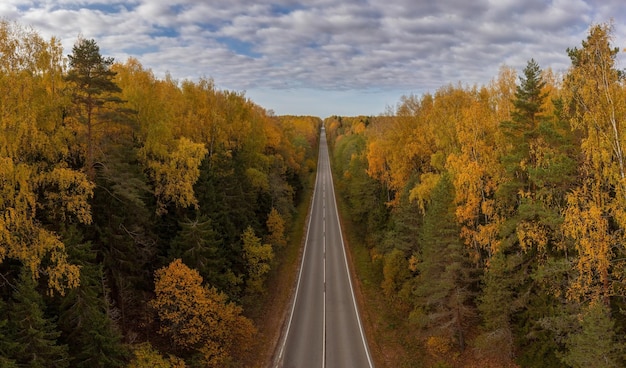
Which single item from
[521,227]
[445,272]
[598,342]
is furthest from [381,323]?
[598,342]

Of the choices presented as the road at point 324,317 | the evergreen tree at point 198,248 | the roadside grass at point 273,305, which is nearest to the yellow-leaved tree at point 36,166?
the evergreen tree at point 198,248

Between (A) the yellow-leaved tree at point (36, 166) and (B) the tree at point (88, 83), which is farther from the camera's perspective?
(B) the tree at point (88, 83)

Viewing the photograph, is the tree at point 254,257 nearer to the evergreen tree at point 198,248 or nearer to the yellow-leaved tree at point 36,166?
the evergreen tree at point 198,248

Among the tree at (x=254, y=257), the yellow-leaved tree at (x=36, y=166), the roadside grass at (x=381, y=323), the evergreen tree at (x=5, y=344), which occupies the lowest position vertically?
the roadside grass at (x=381, y=323)

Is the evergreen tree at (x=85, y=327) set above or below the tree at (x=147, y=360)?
above

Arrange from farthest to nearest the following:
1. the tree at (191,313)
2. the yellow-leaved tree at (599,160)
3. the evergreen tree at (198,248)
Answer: the evergreen tree at (198,248) < the tree at (191,313) < the yellow-leaved tree at (599,160)
